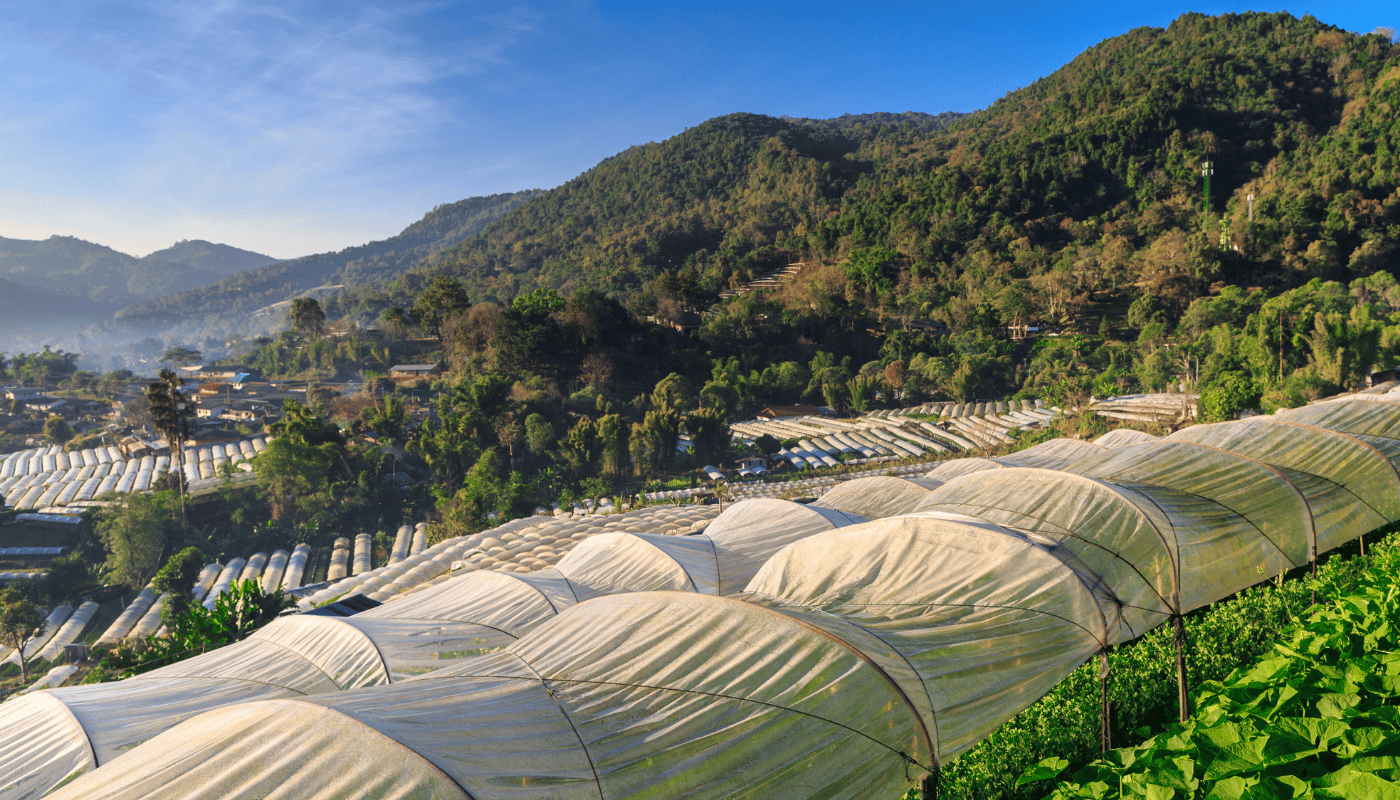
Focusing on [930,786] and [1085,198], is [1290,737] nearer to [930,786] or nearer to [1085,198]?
[930,786]

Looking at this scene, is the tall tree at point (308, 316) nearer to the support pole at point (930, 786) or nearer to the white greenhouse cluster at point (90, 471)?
the white greenhouse cluster at point (90, 471)

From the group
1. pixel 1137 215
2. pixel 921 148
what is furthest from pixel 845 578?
pixel 921 148

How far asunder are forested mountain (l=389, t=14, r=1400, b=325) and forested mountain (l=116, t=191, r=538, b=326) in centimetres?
8996

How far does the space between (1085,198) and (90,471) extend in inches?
2718

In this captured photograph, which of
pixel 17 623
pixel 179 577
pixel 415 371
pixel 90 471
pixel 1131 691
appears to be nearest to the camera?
pixel 1131 691

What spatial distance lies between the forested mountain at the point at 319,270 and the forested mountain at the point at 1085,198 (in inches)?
3542

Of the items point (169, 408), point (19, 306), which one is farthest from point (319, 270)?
point (169, 408)

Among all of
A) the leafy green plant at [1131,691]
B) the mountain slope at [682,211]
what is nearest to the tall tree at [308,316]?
the mountain slope at [682,211]

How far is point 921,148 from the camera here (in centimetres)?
8519

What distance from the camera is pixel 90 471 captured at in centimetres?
4238

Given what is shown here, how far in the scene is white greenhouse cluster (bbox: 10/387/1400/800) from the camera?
3.12m

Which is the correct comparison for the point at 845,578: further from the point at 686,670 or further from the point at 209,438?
the point at 209,438

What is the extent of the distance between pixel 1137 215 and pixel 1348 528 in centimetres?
5314

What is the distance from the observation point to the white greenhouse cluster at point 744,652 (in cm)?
312
